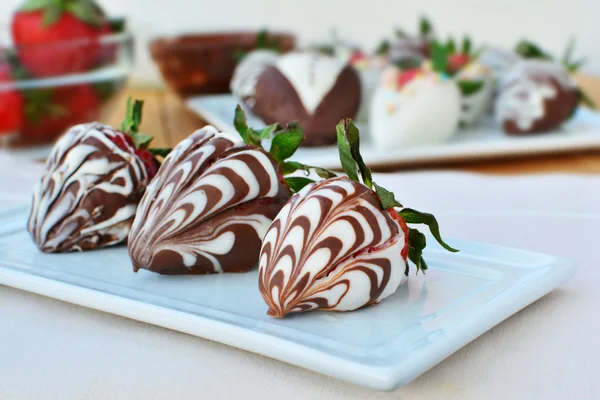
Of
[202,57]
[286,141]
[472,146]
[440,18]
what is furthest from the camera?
[440,18]

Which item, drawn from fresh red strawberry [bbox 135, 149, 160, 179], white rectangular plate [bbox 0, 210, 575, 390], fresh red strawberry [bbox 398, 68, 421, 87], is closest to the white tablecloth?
white rectangular plate [bbox 0, 210, 575, 390]

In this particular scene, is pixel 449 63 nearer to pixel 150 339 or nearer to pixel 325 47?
pixel 325 47

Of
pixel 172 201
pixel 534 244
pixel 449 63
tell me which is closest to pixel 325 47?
pixel 449 63

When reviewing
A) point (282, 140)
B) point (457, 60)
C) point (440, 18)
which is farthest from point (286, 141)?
point (440, 18)

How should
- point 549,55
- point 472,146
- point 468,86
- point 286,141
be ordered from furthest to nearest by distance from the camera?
1. point 549,55
2. point 468,86
3. point 472,146
4. point 286,141

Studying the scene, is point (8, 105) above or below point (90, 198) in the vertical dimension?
below

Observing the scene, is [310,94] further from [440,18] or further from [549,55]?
[440,18]

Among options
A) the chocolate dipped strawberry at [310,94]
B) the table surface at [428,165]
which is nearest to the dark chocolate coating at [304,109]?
the chocolate dipped strawberry at [310,94]
